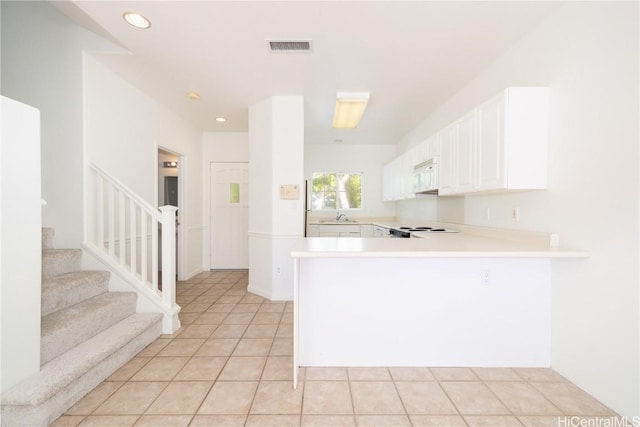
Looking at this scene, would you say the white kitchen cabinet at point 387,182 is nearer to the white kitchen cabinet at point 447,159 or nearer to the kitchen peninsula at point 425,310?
the white kitchen cabinet at point 447,159

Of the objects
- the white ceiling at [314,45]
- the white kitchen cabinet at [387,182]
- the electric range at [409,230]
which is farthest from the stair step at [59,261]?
the white kitchen cabinet at [387,182]

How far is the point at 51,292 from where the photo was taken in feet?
6.72

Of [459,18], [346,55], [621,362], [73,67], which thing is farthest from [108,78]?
[621,362]

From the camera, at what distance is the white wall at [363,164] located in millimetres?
5980

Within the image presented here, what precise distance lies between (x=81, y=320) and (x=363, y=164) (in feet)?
17.0

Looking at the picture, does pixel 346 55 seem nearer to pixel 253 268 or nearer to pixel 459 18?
pixel 459 18

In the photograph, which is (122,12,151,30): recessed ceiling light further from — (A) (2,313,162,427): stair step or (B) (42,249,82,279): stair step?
(A) (2,313,162,427): stair step

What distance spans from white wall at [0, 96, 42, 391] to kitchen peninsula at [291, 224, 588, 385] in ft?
5.20

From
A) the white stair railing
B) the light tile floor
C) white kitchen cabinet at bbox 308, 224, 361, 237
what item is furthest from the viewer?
white kitchen cabinet at bbox 308, 224, 361, 237

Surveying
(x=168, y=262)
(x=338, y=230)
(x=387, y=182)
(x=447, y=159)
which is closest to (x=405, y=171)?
(x=387, y=182)

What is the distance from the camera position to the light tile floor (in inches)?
61.2

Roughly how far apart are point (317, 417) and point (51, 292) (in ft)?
6.92

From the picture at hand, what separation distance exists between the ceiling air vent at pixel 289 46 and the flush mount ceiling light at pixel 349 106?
36.3 inches

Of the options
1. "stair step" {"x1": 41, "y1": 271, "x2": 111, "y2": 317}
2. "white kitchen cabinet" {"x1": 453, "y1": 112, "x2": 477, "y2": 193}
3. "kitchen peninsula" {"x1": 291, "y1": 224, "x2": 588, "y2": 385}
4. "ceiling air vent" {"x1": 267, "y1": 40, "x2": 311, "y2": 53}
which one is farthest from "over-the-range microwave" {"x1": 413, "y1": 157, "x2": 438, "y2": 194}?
"stair step" {"x1": 41, "y1": 271, "x2": 111, "y2": 317}
